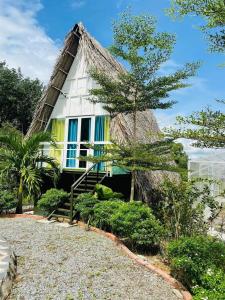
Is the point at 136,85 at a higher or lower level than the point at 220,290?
higher

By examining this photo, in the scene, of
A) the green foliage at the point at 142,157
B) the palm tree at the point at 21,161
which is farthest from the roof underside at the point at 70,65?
the palm tree at the point at 21,161

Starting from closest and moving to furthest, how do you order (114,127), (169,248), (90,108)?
1. (169,248)
2. (114,127)
3. (90,108)

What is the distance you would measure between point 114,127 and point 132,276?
6.51m

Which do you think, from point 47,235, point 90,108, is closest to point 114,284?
point 47,235

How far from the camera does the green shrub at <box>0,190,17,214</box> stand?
33.9 feet

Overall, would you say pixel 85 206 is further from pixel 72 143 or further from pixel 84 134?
pixel 84 134

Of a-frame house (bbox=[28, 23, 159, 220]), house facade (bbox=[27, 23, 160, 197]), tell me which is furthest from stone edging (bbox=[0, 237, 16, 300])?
house facade (bbox=[27, 23, 160, 197])

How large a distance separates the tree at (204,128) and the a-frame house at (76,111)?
5.97m

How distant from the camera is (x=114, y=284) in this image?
520cm

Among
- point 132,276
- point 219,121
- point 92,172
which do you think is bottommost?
point 132,276

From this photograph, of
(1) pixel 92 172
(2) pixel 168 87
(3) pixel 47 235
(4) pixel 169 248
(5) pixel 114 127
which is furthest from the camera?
(1) pixel 92 172

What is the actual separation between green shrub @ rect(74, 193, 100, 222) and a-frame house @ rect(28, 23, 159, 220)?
2812mm

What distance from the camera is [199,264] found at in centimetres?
588

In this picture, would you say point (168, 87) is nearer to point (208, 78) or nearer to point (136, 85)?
point (136, 85)
